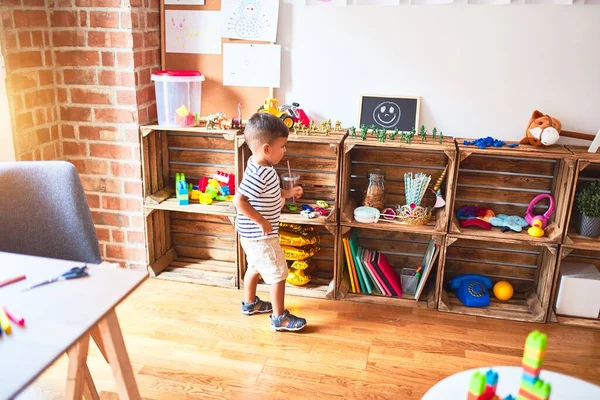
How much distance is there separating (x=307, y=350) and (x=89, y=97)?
5.60 feet

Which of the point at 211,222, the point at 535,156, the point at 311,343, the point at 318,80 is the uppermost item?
the point at 318,80

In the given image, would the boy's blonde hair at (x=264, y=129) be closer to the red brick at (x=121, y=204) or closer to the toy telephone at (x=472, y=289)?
the red brick at (x=121, y=204)

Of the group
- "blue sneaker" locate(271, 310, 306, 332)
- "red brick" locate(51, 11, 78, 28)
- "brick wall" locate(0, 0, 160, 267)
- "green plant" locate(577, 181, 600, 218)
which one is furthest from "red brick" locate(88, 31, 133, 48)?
"green plant" locate(577, 181, 600, 218)

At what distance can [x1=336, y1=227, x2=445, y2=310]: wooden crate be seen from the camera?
2.88 meters

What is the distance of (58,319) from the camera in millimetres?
1186

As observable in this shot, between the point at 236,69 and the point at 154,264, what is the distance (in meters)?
1.15

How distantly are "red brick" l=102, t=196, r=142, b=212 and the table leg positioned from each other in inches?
63.2

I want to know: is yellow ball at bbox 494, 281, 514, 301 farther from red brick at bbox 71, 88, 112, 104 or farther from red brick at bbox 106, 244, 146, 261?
red brick at bbox 71, 88, 112, 104

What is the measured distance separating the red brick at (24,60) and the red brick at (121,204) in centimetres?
77

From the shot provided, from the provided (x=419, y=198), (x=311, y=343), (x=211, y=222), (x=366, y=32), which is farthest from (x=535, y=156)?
(x=211, y=222)

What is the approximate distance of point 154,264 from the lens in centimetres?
312

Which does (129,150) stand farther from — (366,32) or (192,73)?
(366,32)

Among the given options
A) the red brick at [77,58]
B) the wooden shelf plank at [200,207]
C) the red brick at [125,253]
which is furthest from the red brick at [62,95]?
the red brick at [125,253]

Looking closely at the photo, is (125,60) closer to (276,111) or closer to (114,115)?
(114,115)
